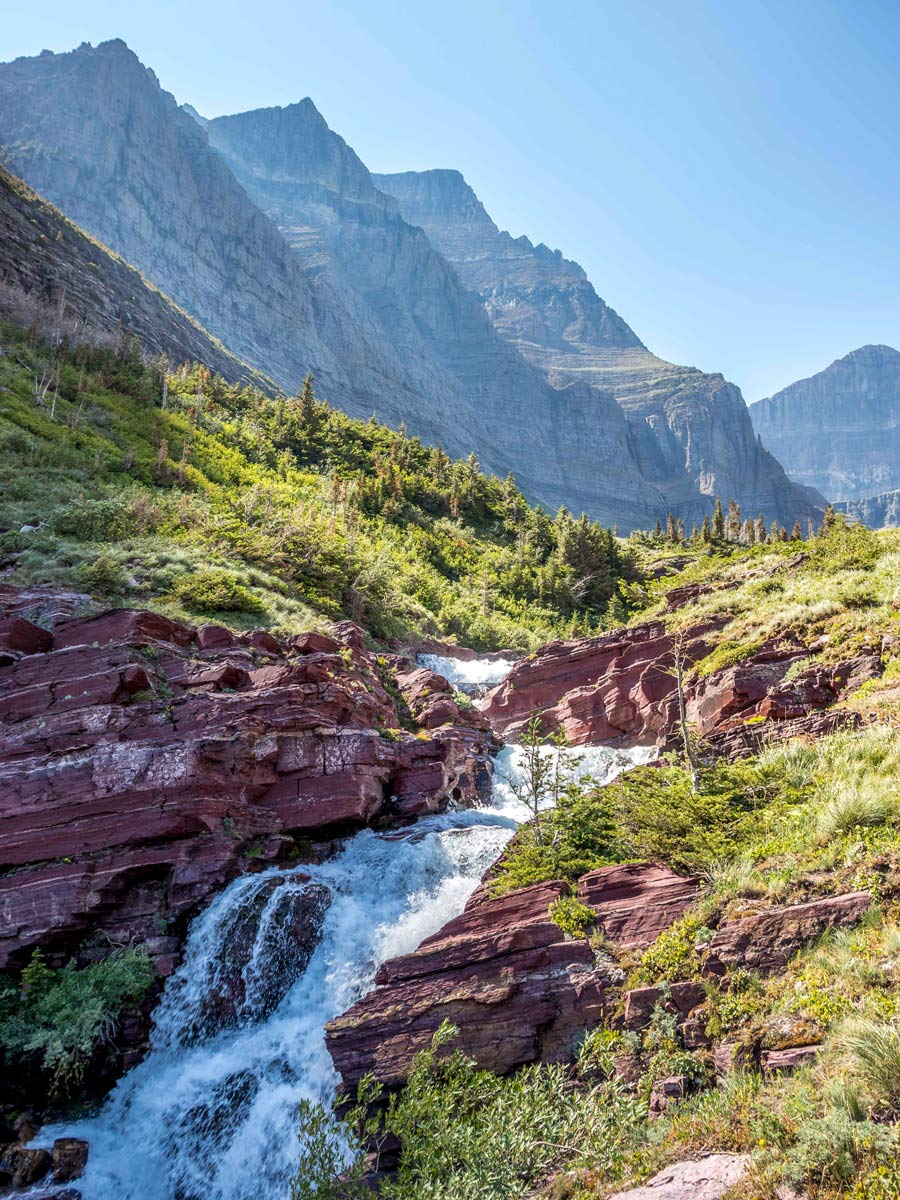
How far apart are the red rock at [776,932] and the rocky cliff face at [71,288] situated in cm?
5051

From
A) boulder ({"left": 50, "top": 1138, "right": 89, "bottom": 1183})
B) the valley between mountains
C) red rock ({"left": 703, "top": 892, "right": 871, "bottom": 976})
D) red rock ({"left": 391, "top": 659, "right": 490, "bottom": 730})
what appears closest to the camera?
the valley between mountains

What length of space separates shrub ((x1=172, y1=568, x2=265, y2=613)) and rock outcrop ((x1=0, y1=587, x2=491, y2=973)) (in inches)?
137

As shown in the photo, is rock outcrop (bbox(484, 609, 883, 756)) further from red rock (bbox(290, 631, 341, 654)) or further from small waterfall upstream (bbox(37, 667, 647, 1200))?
red rock (bbox(290, 631, 341, 654))

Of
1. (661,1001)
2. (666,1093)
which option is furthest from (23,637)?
(666,1093)

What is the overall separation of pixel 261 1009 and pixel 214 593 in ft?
43.6

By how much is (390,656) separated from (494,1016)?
1693 cm

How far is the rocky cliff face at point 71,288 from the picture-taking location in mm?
45844

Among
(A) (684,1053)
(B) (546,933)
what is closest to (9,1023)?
(B) (546,933)

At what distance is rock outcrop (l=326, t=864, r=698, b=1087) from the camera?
7.98 meters

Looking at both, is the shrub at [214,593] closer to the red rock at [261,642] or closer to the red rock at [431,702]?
the red rock at [261,642]

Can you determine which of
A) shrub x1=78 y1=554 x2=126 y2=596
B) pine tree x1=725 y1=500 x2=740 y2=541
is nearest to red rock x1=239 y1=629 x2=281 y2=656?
shrub x1=78 y1=554 x2=126 y2=596

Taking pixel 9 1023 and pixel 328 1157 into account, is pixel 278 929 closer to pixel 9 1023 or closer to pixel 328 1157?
pixel 9 1023

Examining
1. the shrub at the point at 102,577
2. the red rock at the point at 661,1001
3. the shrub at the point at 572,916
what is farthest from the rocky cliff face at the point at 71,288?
the red rock at the point at 661,1001

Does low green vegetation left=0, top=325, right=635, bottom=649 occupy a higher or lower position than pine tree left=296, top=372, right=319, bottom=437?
lower
